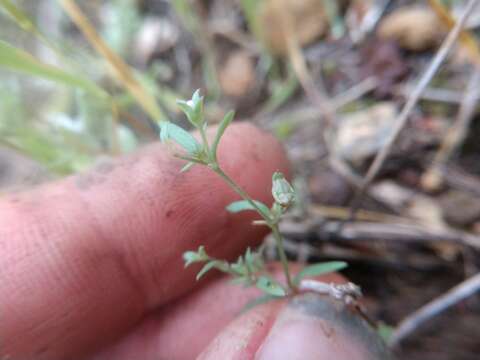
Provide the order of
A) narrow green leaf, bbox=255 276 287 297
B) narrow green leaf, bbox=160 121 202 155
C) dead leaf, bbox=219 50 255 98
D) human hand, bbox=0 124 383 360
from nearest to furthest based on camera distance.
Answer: narrow green leaf, bbox=160 121 202 155 → narrow green leaf, bbox=255 276 287 297 → human hand, bbox=0 124 383 360 → dead leaf, bbox=219 50 255 98

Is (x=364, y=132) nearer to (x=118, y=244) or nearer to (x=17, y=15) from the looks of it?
(x=118, y=244)

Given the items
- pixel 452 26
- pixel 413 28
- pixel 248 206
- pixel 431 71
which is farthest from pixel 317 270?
pixel 413 28

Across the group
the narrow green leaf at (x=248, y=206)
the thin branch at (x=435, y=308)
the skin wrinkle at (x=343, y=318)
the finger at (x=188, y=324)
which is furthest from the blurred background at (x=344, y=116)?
the narrow green leaf at (x=248, y=206)

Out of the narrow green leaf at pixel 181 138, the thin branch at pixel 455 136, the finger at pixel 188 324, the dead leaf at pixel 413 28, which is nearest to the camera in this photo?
the narrow green leaf at pixel 181 138

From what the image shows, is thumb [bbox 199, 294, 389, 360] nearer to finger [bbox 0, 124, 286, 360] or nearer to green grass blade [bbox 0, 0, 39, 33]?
finger [bbox 0, 124, 286, 360]

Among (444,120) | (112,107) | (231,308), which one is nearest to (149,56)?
(112,107)

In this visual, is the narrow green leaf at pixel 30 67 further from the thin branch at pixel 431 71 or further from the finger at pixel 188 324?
the thin branch at pixel 431 71

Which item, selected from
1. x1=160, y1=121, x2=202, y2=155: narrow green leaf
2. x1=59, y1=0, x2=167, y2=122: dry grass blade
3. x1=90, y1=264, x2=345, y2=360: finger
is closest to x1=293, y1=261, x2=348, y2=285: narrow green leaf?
x1=90, y1=264, x2=345, y2=360: finger

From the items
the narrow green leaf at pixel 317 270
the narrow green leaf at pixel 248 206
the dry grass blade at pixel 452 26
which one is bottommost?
the narrow green leaf at pixel 317 270
